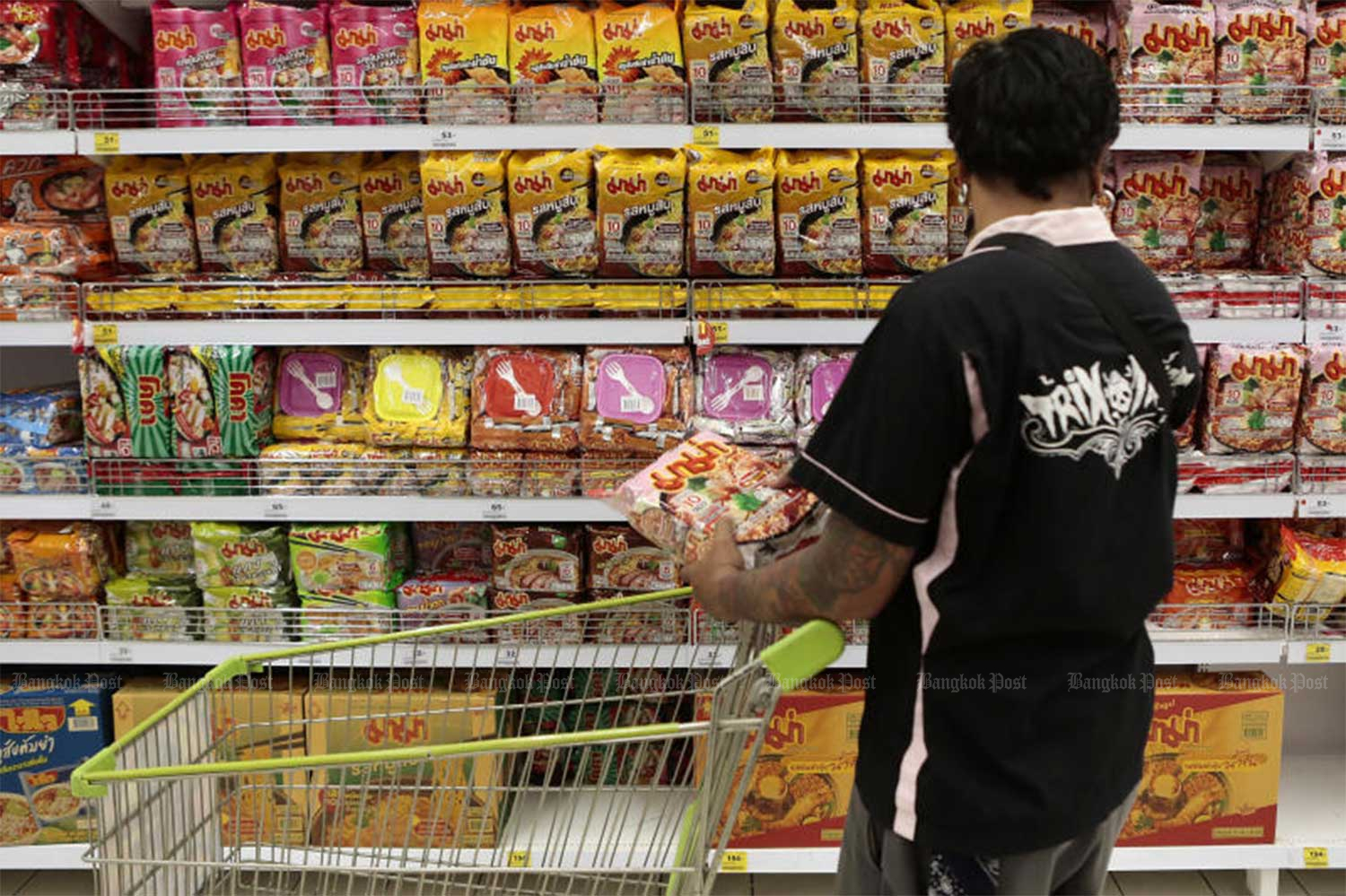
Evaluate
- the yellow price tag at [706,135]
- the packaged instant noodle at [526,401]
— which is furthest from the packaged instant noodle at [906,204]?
the packaged instant noodle at [526,401]

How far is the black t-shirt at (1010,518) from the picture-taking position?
1.17 m

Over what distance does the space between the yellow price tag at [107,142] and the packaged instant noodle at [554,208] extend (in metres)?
0.82

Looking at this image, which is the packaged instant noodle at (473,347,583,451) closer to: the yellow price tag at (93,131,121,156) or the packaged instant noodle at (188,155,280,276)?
the packaged instant noodle at (188,155,280,276)

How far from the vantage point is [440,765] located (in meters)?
2.63

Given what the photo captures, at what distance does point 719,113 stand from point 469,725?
1.43 metres

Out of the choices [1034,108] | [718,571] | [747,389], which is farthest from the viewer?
[747,389]

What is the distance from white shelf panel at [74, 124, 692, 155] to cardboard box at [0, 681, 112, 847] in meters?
1.26

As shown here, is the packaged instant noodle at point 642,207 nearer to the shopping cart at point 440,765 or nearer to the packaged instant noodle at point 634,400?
the packaged instant noodle at point 634,400

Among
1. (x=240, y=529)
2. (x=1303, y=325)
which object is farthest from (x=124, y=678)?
(x=1303, y=325)

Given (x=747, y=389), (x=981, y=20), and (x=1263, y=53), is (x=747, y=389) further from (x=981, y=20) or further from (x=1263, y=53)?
(x=1263, y=53)

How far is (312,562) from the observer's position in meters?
2.77

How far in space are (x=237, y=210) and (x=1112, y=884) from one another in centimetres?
264

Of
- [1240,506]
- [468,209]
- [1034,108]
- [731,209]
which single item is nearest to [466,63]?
[468,209]

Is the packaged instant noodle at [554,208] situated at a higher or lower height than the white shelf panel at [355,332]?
higher
